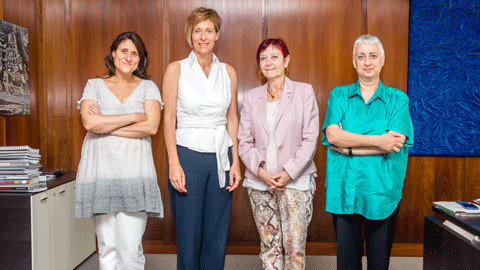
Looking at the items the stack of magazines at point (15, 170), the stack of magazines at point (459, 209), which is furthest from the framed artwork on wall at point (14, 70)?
the stack of magazines at point (459, 209)

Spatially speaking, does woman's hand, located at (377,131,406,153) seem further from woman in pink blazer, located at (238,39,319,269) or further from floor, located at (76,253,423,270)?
floor, located at (76,253,423,270)

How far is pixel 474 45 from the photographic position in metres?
2.87

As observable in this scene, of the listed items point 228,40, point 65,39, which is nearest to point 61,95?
point 65,39

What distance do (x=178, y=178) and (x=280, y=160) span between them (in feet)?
2.06

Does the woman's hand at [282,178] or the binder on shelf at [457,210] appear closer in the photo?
the binder on shelf at [457,210]

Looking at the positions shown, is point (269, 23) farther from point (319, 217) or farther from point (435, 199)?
point (435, 199)

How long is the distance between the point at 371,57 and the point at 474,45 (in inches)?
61.1

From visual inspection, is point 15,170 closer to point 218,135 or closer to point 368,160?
point 218,135

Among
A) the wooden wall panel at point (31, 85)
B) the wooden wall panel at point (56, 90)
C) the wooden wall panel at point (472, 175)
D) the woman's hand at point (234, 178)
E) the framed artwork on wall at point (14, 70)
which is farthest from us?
the wooden wall panel at point (56, 90)

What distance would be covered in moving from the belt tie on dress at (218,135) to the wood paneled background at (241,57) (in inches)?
41.8

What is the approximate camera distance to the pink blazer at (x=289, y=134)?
2.03 meters

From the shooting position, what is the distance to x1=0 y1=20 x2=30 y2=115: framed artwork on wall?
246 centimetres

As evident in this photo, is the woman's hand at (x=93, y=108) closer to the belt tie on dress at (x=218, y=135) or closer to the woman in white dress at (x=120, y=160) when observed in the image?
the woman in white dress at (x=120, y=160)

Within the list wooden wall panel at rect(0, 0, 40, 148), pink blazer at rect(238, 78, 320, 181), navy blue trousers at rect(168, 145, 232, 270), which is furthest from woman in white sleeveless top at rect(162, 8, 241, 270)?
wooden wall panel at rect(0, 0, 40, 148)
